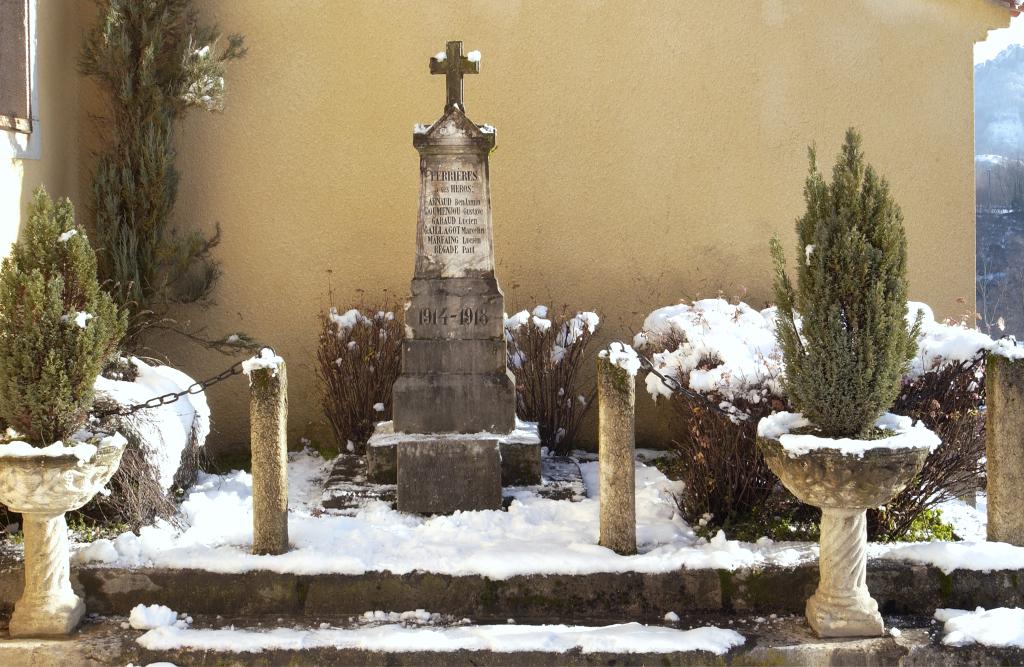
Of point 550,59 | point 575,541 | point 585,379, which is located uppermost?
point 550,59

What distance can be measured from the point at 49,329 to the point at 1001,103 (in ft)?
76.3

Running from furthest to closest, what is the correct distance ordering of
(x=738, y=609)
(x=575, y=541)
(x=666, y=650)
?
(x=575, y=541), (x=738, y=609), (x=666, y=650)

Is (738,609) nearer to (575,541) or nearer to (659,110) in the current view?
(575,541)

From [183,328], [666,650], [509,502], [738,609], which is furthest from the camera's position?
[183,328]

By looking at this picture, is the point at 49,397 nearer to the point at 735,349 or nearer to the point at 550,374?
the point at 735,349

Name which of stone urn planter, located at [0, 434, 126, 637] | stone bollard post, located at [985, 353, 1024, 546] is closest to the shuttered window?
stone urn planter, located at [0, 434, 126, 637]

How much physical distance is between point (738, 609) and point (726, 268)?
3.83 metres

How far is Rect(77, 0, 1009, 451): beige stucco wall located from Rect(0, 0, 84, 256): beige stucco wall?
868mm

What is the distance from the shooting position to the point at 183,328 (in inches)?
317

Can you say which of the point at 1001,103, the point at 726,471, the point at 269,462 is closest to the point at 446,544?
the point at 269,462

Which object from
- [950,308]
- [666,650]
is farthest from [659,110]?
[666,650]

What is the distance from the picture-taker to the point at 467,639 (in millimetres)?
4504

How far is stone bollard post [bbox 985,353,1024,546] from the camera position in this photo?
4.97 meters

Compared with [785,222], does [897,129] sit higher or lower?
higher
